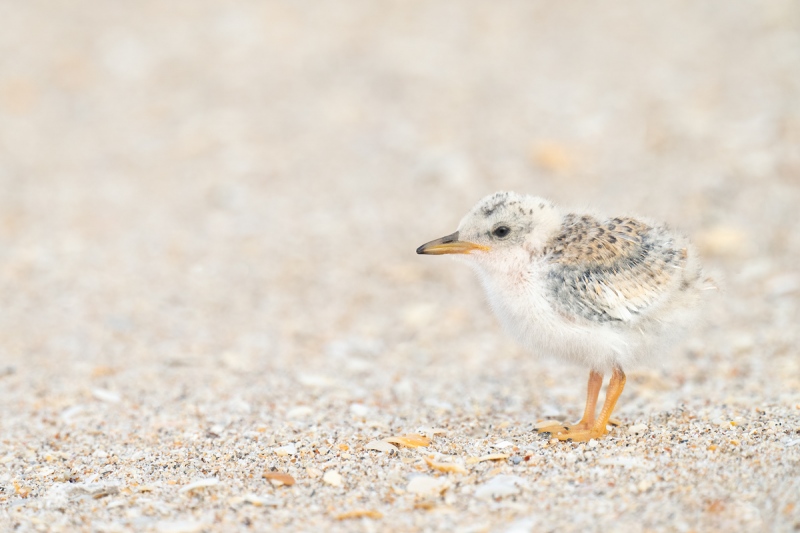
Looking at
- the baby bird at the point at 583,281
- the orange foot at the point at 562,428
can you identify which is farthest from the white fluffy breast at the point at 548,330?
the orange foot at the point at 562,428

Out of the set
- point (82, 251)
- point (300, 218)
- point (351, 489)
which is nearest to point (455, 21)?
point (300, 218)

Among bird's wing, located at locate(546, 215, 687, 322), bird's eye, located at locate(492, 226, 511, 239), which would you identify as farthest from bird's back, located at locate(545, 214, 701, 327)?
bird's eye, located at locate(492, 226, 511, 239)

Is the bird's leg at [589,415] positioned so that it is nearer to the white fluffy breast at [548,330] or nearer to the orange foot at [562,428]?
the orange foot at [562,428]

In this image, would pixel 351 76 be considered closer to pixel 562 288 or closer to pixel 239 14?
pixel 239 14

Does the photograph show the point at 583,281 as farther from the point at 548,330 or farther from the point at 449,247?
the point at 449,247

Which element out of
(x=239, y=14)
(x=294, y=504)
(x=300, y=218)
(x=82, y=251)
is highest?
(x=239, y=14)

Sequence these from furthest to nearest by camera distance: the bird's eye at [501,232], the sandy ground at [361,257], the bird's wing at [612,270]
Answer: the bird's eye at [501,232] < the bird's wing at [612,270] < the sandy ground at [361,257]

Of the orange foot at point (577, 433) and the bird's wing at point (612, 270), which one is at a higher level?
the bird's wing at point (612, 270)
